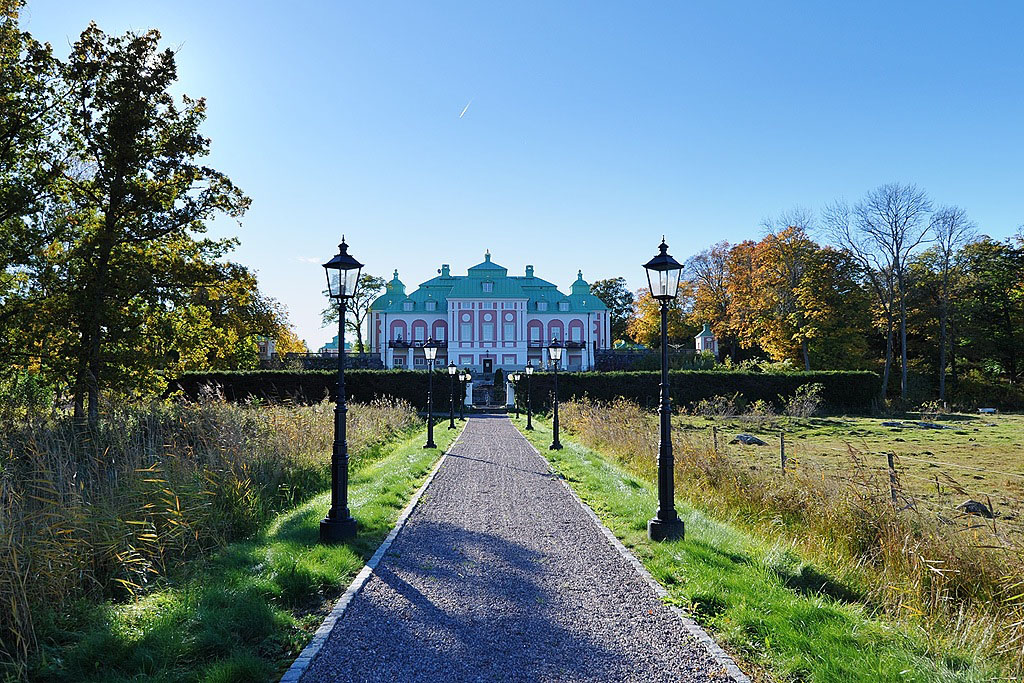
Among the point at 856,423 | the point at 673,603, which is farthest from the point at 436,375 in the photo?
the point at 673,603

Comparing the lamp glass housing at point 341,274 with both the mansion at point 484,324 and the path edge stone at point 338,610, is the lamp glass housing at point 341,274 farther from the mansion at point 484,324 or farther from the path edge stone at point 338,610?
the mansion at point 484,324

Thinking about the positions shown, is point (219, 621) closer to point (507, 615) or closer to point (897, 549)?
point (507, 615)

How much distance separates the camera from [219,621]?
4.32 metres

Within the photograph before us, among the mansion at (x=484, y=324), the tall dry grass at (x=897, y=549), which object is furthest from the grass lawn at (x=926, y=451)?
the mansion at (x=484, y=324)

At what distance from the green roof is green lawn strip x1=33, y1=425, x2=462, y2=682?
52.5 metres

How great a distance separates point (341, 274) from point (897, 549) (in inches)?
255

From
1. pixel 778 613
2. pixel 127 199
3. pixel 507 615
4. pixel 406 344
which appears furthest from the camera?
pixel 406 344

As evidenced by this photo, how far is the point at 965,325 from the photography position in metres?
38.8

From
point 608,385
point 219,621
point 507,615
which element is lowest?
point 507,615

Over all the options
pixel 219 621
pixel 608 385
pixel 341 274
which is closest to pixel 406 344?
pixel 608 385

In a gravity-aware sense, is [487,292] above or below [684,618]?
above

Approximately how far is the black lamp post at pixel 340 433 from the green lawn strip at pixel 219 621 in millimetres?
251

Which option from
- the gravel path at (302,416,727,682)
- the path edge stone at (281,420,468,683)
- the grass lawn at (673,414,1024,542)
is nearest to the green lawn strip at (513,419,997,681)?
the gravel path at (302,416,727,682)

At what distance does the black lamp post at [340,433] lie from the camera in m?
6.92
